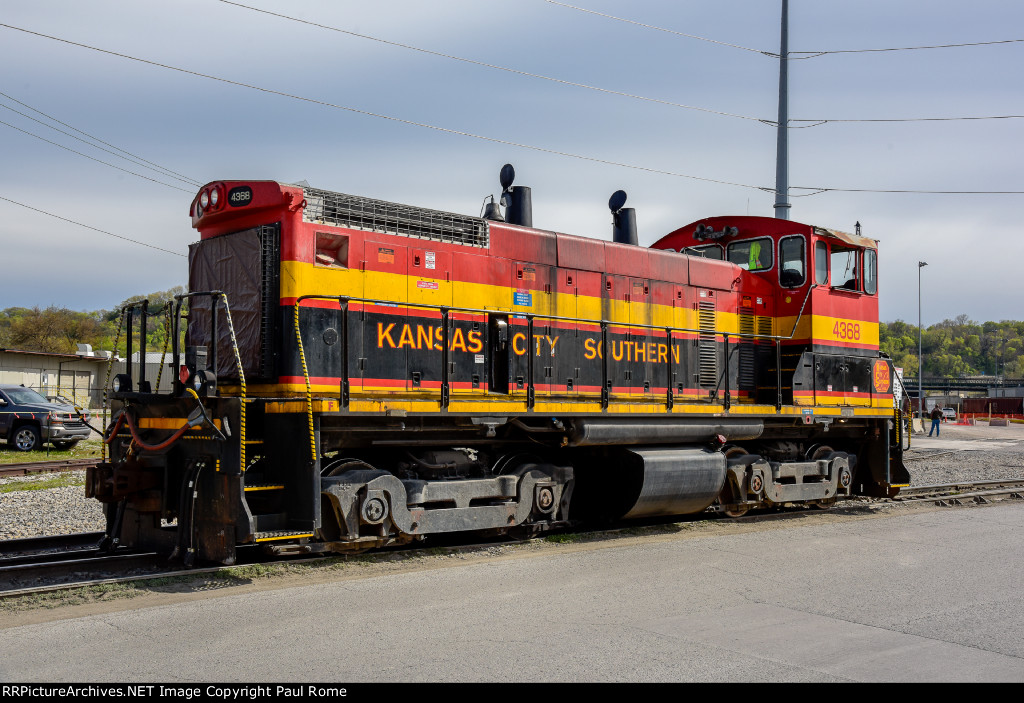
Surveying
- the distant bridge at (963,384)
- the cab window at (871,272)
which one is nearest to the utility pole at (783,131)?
the cab window at (871,272)

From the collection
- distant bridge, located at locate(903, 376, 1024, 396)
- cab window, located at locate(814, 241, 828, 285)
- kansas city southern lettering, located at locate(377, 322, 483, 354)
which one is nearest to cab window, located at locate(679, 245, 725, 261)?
cab window, located at locate(814, 241, 828, 285)

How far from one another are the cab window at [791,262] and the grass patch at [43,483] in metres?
11.6

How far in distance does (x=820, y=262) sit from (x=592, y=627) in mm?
7845

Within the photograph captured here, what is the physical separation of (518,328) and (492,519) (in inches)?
82.4

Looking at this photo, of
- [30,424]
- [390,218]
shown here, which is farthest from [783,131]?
[30,424]

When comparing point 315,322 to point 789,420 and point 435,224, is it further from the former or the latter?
point 789,420

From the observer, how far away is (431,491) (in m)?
8.18

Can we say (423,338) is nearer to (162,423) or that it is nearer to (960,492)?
(162,423)

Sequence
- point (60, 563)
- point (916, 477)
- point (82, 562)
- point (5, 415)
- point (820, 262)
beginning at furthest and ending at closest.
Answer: point (5, 415) < point (916, 477) < point (820, 262) < point (82, 562) < point (60, 563)

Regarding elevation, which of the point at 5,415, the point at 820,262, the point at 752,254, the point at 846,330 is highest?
the point at 752,254

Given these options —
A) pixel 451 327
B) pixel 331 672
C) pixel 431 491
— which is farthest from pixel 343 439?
pixel 331 672

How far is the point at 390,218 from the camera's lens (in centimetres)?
864

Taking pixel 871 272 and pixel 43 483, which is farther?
pixel 43 483
